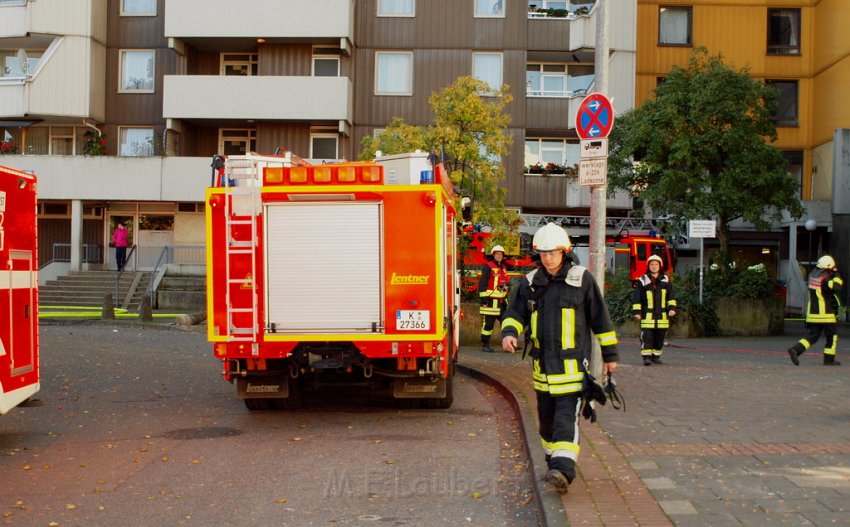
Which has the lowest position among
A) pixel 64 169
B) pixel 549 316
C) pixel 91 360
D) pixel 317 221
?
pixel 91 360

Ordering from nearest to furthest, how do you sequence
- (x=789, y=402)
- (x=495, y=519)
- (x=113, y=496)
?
1. (x=495, y=519)
2. (x=113, y=496)
3. (x=789, y=402)

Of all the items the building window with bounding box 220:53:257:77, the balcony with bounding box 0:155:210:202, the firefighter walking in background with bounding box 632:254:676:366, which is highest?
the building window with bounding box 220:53:257:77

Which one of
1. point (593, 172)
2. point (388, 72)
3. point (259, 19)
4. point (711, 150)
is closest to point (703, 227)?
point (711, 150)

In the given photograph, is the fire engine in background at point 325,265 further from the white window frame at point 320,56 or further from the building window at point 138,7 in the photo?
the building window at point 138,7

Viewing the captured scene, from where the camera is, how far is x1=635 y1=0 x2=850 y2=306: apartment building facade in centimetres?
3375

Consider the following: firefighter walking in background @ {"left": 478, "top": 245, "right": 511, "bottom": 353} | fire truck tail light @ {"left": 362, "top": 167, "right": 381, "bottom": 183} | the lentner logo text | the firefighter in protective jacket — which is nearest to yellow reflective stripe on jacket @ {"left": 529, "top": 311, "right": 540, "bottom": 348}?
the firefighter in protective jacket

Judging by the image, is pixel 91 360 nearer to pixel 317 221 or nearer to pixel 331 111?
pixel 317 221

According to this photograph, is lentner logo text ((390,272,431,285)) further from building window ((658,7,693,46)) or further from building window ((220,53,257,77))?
building window ((658,7,693,46))

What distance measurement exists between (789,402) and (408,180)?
4713mm

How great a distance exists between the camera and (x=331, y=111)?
3073 centimetres

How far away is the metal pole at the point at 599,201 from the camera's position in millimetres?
10578

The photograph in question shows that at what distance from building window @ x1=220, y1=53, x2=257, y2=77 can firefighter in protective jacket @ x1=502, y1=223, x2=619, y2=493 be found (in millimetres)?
28503

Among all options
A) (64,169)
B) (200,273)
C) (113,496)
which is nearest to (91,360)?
(113,496)

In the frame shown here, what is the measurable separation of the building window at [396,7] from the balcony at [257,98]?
9.59ft
